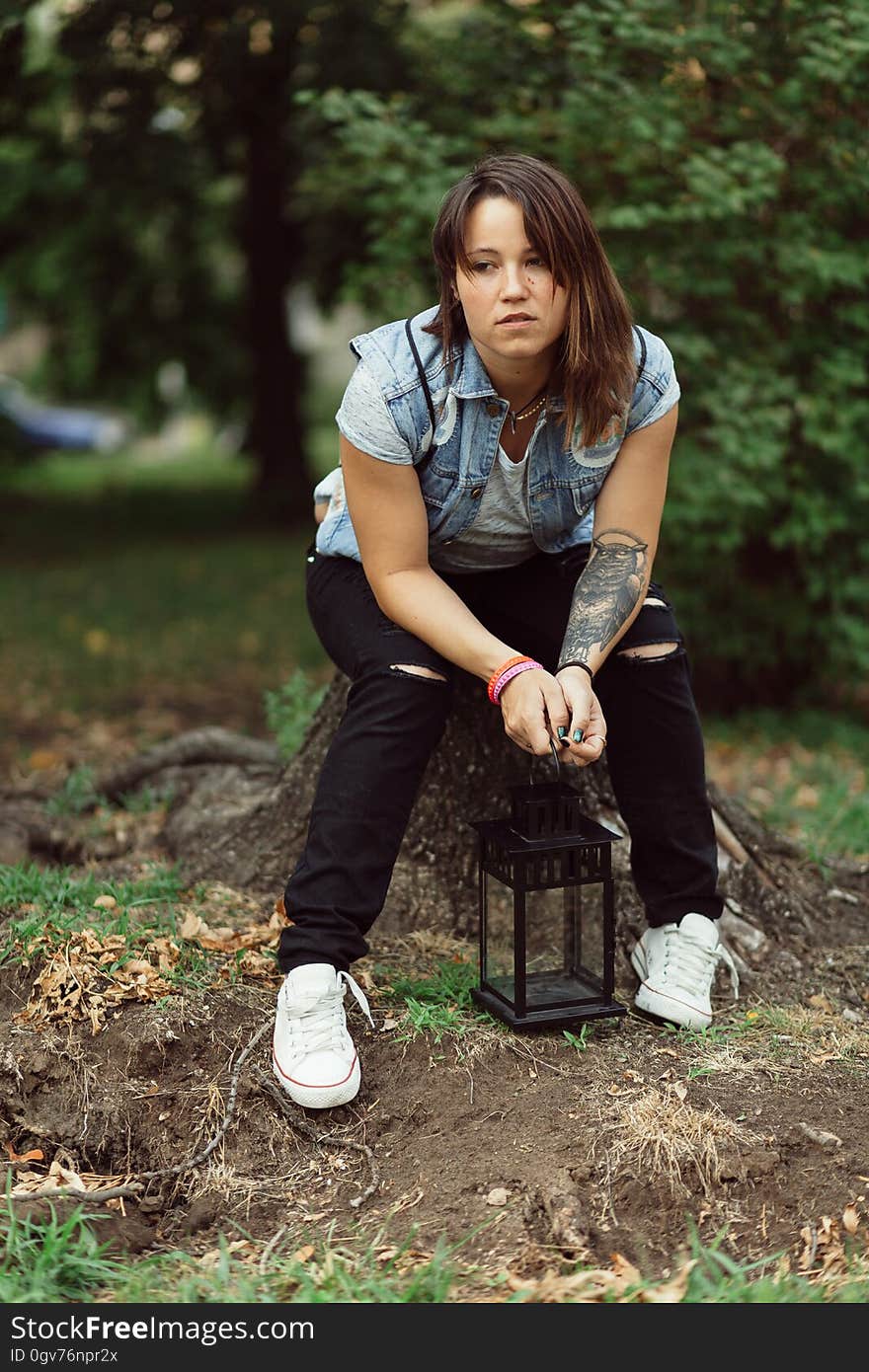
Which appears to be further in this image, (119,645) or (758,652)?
(119,645)

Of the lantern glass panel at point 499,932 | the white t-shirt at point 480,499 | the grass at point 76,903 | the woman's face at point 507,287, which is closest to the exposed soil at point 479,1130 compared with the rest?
the grass at point 76,903

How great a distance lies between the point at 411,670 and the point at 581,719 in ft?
1.10

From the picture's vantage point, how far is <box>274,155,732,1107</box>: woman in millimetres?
2529

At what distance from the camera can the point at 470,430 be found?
266cm

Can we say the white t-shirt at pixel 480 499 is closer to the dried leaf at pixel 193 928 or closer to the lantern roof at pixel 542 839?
the lantern roof at pixel 542 839

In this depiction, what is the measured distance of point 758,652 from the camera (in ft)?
19.5

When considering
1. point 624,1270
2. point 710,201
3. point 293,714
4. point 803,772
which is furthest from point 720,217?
point 624,1270

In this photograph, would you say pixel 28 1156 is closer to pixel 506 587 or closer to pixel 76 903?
pixel 76 903

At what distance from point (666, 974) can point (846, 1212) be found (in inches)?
25.8

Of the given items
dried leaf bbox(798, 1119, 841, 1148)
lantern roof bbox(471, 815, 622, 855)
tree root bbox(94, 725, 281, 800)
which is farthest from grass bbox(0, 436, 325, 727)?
Answer: dried leaf bbox(798, 1119, 841, 1148)

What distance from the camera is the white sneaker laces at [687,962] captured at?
9.36ft
